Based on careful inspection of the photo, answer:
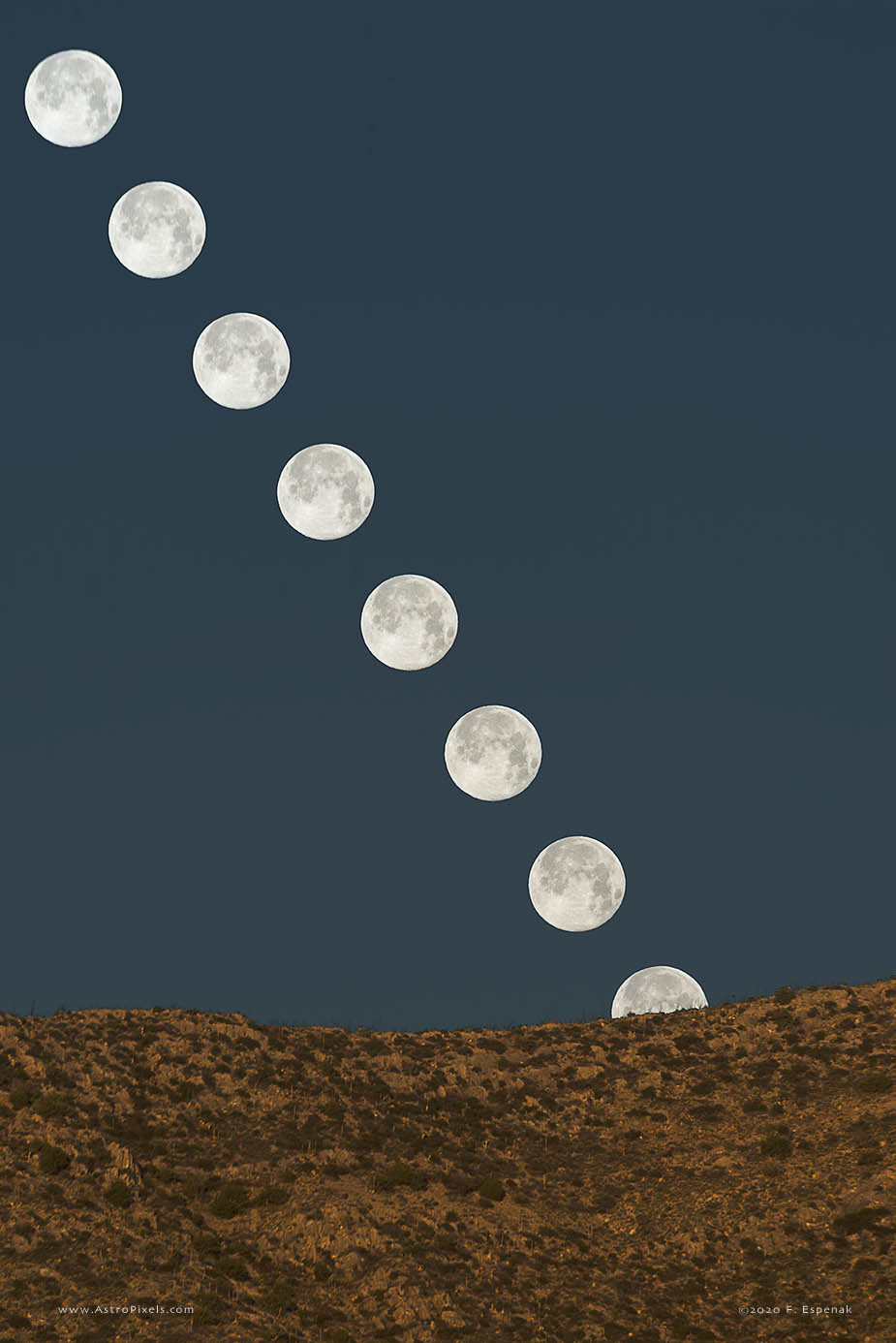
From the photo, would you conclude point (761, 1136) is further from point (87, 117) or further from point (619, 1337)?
point (87, 117)

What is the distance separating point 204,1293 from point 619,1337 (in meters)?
8.59

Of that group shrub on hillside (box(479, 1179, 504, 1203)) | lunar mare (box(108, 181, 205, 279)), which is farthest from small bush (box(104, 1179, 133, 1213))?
lunar mare (box(108, 181, 205, 279))

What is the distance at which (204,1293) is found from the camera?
3225 cm

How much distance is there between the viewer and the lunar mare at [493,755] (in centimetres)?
4406

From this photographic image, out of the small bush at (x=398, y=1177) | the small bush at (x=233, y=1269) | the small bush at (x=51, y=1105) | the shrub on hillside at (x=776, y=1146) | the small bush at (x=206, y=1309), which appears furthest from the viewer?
the shrub on hillside at (x=776, y=1146)

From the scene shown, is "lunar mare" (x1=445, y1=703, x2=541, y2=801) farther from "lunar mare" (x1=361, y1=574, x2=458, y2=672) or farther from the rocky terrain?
the rocky terrain

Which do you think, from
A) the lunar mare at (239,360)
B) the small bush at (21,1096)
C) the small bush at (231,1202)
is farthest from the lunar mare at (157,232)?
the small bush at (231,1202)

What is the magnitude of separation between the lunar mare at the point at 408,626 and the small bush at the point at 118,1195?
15314mm

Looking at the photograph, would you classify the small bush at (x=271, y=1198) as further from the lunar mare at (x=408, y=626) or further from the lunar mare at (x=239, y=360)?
the lunar mare at (x=239, y=360)

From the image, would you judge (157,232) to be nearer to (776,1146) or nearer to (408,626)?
(408,626)

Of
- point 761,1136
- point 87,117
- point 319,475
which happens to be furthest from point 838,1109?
point 87,117

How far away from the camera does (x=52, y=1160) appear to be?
36344 millimetres

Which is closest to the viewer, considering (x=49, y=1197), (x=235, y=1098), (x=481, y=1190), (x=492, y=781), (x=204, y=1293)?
(x=204, y=1293)

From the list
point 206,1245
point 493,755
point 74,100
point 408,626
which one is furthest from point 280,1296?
point 74,100
